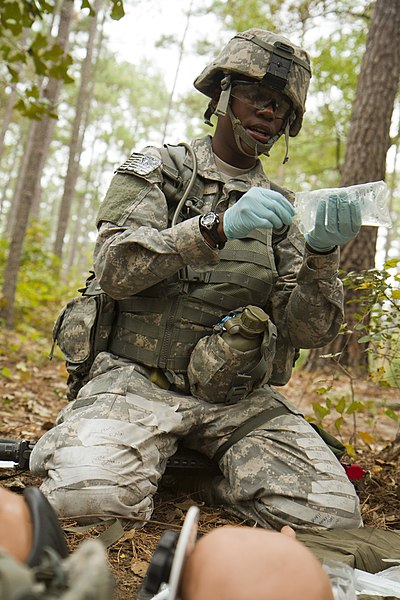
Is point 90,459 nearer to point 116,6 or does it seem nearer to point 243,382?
point 243,382

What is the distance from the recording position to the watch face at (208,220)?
255 cm

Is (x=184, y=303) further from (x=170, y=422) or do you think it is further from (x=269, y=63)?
(x=269, y=63)

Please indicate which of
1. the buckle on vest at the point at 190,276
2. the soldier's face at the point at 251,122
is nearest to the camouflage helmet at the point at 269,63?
the soldier's face at the point at 251,122

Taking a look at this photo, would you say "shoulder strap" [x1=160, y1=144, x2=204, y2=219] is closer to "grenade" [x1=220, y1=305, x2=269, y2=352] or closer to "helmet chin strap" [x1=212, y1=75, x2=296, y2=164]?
"helmet chin strap" [x1=212, y1=75, x2=296, y2=164]

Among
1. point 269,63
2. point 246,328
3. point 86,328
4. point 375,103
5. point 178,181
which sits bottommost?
point 86,328

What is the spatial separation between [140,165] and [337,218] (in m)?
0.97

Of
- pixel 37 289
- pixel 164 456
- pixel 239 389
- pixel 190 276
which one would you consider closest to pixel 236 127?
pixel 190 276

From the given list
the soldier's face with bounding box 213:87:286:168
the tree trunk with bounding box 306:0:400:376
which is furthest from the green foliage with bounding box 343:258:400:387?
the tree trunk with bounding box 306:0:400:376

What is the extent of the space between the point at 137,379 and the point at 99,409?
276 mm

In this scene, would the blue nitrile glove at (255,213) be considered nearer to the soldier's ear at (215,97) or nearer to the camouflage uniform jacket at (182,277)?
the camouflage uniform jacket at (182,277)

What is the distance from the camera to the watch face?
8.37 feet

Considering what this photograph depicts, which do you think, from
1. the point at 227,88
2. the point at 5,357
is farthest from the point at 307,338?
the point at 5,357

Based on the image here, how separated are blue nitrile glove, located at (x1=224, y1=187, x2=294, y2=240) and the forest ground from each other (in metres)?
1.01

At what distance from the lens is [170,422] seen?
8.71 feet
